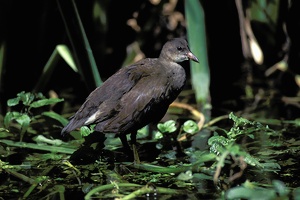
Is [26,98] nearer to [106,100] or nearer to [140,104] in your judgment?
[106,100]

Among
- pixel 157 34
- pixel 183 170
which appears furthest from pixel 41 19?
pixel 183 170

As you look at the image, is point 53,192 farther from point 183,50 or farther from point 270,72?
point 270,72

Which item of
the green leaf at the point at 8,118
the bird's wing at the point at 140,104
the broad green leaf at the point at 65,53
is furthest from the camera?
the broad green leaf at the point at 65,53

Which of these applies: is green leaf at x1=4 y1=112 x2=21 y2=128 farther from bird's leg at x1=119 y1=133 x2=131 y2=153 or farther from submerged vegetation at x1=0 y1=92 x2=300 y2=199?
bird's leg at x1=119 y1=133 x2=131 y2=153

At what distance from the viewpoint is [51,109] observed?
5.13 m

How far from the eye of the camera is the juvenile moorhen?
374cm

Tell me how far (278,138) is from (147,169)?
1.16 meters

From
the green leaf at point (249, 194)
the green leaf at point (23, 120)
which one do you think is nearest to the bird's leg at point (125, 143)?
the green leaf at point (23, 120)

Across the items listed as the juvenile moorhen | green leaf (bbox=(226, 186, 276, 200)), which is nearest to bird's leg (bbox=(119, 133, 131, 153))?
the juvenile moorhen

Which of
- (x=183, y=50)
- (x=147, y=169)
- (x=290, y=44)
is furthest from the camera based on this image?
(x=290, y=44)

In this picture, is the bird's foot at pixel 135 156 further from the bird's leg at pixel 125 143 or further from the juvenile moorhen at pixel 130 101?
the bird's leg at pixel 125 143

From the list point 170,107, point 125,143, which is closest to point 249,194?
point 125,143

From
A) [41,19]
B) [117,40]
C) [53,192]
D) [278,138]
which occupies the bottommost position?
[278,138]

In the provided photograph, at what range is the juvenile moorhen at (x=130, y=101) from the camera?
3.74 m
